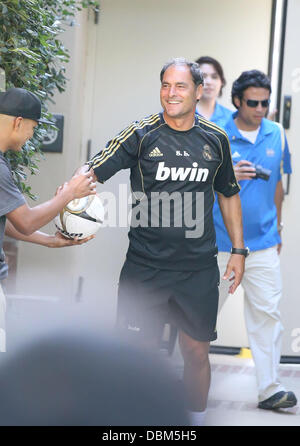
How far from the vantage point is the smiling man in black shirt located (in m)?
4.29

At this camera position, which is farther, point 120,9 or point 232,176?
point 120,9

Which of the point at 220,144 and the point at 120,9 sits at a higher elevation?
the point at 120,9

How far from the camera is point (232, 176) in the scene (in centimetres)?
459

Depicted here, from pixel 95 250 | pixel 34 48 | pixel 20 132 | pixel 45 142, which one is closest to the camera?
pixel 20 132

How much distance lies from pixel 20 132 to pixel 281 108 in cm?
349

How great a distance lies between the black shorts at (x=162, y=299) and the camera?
14.3ft

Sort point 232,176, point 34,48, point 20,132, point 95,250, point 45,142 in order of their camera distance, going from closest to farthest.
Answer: point 20,132
point 34,48
point 232,176
point 45,142
point 95,250

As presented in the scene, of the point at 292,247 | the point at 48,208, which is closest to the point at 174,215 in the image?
the point at 48,208

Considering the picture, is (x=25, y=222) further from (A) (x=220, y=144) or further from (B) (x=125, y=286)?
(A) (x=220, y=144)

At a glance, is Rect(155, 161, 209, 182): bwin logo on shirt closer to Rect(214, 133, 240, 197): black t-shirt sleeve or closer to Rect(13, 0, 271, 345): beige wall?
Rect(214, 133, 240, 197): black t-shirt sleeve

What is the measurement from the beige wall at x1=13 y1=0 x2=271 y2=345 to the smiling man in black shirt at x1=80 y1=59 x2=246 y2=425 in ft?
7.31

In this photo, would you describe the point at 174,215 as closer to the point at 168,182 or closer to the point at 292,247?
the point at 168,182

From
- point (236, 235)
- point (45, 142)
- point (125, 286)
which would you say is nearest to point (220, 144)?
point (236, 235)

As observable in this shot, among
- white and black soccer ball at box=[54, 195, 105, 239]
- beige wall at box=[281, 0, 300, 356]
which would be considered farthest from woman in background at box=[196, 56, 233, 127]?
white and black soccer ball at box=[54, 195, 105, 239]
